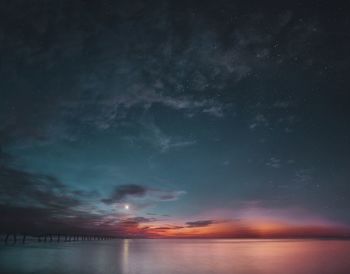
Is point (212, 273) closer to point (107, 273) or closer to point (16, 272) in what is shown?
point (107, 273)

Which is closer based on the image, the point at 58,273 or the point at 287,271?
the point at 58,273

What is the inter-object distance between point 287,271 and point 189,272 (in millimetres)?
13711

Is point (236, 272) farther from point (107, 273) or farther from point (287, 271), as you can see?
point (107, 273)

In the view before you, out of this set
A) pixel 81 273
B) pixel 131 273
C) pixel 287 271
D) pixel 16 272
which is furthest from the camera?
pixel 287 271

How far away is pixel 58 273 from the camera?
115ft

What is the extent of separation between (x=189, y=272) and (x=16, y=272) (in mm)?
21118

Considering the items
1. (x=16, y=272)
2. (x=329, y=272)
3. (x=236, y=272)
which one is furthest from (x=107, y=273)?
(x=329, y=272)

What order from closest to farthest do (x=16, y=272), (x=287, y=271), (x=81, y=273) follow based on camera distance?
(x=16, y=272), (x=81, y=273), (x=287, y=271)

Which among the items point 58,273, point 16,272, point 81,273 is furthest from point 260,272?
point 16,272

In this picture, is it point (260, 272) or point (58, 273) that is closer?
point (58, 273)

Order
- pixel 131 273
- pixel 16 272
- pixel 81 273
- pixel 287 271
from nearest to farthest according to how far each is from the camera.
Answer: pixel 16 272
pixel 81 273
pixel 131 273
pixel 287 271

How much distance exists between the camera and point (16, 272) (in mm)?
33281

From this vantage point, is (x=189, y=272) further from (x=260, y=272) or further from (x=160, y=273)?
(x=260, y=272)

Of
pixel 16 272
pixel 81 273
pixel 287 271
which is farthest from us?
pixel 287 271
